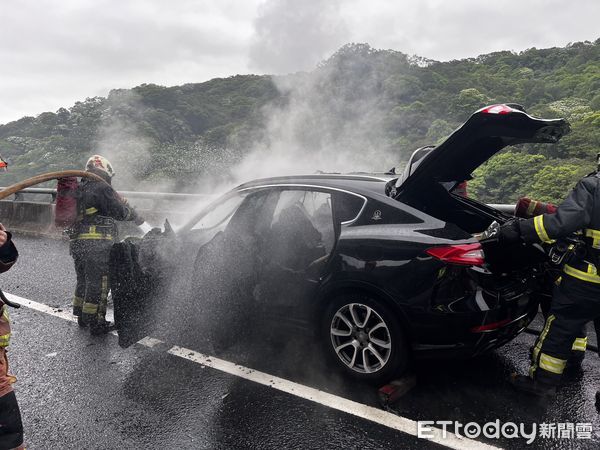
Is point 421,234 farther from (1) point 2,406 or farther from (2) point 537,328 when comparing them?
(1) point 2,406

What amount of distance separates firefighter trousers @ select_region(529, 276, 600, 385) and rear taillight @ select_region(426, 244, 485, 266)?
1.95 feet

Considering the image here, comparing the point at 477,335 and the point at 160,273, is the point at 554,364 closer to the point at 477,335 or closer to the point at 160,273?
the point at 477,335

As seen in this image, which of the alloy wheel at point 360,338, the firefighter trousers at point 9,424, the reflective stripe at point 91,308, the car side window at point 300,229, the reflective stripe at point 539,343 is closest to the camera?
the firefighter trousers at point 9,424

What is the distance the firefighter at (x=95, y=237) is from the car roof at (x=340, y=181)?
1574mm

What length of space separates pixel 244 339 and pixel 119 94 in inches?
1515

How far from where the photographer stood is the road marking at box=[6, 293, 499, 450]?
2.61 meters

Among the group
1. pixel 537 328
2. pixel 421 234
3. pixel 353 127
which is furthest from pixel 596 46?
pixel 421 234

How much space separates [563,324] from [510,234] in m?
0.70

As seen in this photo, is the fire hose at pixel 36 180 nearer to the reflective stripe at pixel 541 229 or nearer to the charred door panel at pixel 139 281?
the charred door panel at pixel 139 281

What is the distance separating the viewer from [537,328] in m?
4.20

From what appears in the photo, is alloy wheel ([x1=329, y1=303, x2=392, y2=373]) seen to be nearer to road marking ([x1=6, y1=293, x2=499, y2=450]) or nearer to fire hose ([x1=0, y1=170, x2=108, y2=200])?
road marking ([x1=6, y1=293, x2=499, y2=450])

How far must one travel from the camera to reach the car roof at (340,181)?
3327mm

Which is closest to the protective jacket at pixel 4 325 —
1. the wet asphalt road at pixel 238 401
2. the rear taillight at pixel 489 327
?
the wet asphalt road at pixel 238 401

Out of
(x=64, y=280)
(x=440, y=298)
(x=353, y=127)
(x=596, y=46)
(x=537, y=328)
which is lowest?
(x=64, y=280)
